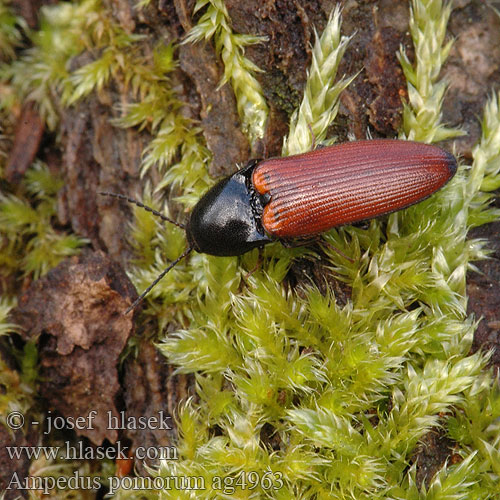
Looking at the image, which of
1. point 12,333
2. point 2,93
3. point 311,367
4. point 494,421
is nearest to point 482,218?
point 494,421

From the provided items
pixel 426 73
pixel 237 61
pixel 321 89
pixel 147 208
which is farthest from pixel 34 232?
pixel 426 73

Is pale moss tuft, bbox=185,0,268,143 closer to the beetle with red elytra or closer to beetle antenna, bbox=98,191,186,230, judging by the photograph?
the beetle with red elytra

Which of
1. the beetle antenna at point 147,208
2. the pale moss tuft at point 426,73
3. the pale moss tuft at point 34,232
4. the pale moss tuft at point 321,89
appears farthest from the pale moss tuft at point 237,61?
the pale moss tuft at point 34,232

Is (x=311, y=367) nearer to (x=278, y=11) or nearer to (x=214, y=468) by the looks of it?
(x=214, y=468)

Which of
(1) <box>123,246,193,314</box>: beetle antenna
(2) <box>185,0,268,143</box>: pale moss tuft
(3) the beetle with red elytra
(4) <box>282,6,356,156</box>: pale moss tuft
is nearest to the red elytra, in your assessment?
(3) the beetle with red elytra

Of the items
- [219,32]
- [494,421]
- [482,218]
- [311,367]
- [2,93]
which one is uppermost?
[219,32]

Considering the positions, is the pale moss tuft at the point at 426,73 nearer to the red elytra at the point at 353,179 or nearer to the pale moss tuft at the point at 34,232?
the red elytra at the point at 353,179

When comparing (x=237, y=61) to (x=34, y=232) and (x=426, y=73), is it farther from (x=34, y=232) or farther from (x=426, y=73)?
(x=34, y=232)
